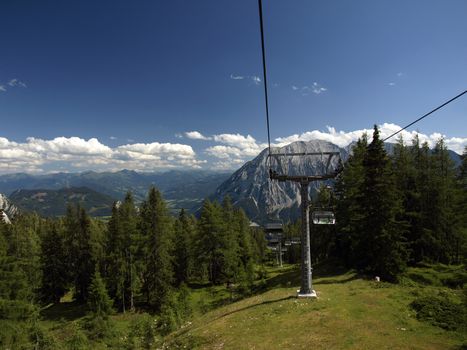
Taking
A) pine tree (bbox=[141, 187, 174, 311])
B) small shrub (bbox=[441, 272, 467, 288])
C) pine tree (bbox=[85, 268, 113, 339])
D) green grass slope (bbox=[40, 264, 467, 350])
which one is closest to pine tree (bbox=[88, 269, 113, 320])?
pine tree (bbox=[85, 268, 113, 339])

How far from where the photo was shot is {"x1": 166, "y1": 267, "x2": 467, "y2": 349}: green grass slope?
1460 cm

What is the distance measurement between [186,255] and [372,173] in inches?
1465

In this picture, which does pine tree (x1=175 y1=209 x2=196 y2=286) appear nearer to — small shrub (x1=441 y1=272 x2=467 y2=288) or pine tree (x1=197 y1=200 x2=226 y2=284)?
pine tree (x1=197 y1=200 x2=226 y2=284)

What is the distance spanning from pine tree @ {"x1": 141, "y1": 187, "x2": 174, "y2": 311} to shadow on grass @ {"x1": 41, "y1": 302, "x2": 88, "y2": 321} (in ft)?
36.2

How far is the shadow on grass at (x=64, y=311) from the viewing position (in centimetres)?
4299

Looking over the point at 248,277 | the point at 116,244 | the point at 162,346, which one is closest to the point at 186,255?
the point at 116,244

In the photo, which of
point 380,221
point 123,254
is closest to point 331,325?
point 380,221

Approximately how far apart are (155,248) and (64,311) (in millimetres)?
18577

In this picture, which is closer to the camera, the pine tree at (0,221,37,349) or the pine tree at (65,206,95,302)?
the pine tree at (0,221,37,349)

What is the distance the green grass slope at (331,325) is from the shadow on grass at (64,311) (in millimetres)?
30251

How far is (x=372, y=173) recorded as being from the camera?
3045 centimetres

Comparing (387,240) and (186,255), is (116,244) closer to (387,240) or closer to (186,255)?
(186,255)

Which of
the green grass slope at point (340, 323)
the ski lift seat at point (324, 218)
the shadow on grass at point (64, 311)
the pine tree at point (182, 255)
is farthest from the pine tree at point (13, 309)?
the ski lift seat at point (324, 218)

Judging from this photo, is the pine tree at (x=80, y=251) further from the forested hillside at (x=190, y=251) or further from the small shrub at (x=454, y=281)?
the small shrub at (x=454, y=281)
